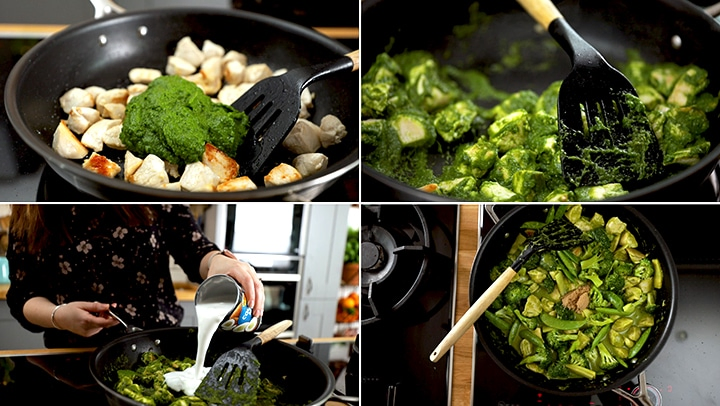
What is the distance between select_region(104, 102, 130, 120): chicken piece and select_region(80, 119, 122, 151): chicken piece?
4 cm

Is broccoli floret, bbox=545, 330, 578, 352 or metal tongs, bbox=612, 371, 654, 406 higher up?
broccoli floret, bbox=545, 330, 578, 352

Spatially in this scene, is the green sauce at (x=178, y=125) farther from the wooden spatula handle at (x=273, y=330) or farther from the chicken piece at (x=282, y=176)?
the wooden spatula handle at (x=273, y=330)

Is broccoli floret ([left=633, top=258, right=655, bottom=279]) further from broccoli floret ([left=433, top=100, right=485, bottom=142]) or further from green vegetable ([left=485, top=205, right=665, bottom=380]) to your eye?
broccoli floret ([left=433, top=100, right=485, bottom=142])

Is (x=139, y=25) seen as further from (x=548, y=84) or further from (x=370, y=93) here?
(x=548, y=84)

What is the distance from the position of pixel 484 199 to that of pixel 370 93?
0.30 metres

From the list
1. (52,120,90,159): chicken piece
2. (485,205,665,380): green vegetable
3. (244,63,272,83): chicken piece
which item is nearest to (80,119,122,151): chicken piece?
(52,120,90,159): chicken piece

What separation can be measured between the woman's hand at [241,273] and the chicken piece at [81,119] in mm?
301

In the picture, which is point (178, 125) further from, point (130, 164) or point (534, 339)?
point (534, 339)

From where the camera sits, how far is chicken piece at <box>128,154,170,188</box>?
1.03 metres

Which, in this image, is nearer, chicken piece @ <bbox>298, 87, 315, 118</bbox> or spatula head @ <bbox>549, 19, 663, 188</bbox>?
spatula head @ <bbox>549, 19, 663, 188</bbox>

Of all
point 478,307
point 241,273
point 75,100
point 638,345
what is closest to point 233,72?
point 75,100

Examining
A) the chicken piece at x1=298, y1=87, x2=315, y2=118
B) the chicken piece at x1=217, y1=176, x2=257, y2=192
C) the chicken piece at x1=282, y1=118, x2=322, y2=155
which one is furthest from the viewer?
the chicken piece at x1=298, y1=87, x2=315, y2=118

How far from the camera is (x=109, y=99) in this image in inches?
46.7

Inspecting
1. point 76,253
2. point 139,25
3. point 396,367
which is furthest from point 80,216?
point 396,367
